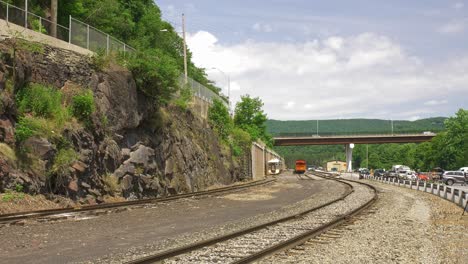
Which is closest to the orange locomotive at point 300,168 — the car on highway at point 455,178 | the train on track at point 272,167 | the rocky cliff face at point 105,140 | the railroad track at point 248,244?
the train on track at point 272,167

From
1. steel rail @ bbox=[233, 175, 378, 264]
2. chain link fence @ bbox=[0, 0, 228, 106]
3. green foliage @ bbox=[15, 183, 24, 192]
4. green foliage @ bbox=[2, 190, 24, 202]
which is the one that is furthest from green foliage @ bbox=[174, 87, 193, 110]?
steel rail @ bbox=[233, 175, 378, 264]

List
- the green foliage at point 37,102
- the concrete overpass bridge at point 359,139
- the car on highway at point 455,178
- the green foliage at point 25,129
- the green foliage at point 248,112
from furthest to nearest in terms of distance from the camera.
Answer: the concrete overpass bridge at point 359,139, the green foliage at point 248,112, the car on highway at point 455,178, the green foliage at point 37,102, the green foliage at point 25,129

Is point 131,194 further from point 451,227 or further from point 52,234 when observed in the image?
point 451,227

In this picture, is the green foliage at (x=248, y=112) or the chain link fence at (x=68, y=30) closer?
the chain link fence at (x=68, y=30)

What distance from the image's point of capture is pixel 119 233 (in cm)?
1388

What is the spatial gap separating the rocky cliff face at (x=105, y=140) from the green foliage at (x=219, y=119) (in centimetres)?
1538

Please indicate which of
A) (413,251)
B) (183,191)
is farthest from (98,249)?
(183,191)

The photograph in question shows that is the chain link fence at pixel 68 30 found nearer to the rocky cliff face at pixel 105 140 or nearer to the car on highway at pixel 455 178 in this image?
the rocky cliff face at pixel 105 140

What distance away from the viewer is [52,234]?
13.2m

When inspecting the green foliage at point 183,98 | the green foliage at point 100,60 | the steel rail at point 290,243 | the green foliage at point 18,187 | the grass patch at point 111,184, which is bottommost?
the steel rail at point 290,243

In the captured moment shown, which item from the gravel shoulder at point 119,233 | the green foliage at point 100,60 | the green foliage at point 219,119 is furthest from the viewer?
the green foliage at point 219,119

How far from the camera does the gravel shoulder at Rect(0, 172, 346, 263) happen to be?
1068cm

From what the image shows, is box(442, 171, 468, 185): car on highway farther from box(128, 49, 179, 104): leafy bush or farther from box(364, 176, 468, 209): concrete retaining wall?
box(128, 49, 179, 104): leafy bush

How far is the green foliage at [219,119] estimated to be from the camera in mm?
52394
